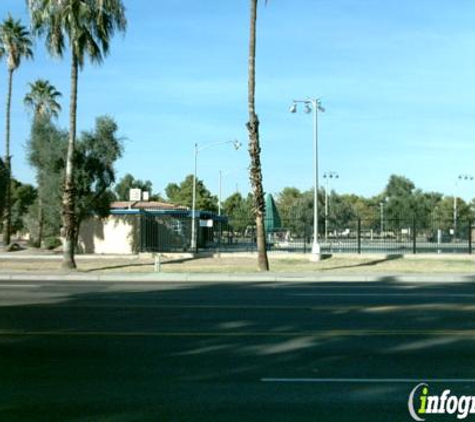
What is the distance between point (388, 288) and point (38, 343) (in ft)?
40.8

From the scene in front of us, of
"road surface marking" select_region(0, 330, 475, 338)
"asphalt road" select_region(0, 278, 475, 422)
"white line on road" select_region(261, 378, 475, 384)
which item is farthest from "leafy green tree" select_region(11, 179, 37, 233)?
"white line on road" select_region(261, 378, 475, 384)

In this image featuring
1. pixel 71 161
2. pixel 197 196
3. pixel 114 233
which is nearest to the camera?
pixel 71 161

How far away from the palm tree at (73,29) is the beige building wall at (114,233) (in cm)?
1548

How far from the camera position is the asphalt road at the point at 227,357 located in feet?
21.4

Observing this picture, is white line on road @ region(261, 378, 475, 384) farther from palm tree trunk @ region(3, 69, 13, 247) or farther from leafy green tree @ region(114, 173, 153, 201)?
leafy green tree @ region(114, 173, 153, 201)

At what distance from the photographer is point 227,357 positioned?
8.82m

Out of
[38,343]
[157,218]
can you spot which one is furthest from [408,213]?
[38,343]

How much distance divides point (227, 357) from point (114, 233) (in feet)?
115

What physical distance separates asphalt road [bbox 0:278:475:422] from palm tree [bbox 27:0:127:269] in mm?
11582

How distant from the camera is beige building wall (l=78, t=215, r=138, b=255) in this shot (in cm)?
4278

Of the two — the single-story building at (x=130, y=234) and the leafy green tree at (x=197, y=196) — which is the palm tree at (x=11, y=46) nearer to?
the single-story building at (x=130, y=234)

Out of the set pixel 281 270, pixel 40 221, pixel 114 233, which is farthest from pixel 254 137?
pixel 40 221

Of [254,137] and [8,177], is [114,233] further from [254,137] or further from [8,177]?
[254,137]

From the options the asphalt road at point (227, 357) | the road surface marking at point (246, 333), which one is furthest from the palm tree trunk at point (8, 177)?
the road surface marking at point (246, 333)
